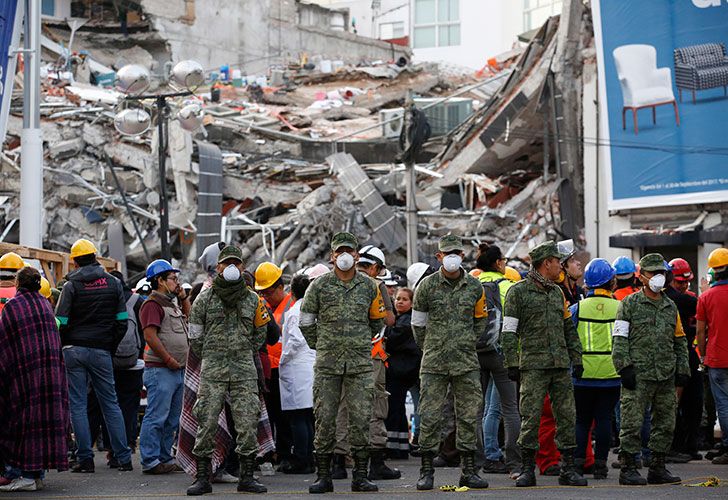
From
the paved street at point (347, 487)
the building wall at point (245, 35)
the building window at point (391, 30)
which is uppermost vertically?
the building window at point (391, 30)

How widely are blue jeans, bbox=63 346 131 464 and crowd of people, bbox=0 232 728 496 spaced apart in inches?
0.6

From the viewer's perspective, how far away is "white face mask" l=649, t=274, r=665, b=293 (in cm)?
1021

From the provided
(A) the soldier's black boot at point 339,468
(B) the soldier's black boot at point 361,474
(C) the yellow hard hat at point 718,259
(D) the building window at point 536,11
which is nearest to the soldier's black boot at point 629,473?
(B) the soldier's black boot at point 361,474

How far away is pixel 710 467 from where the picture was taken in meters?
11.9

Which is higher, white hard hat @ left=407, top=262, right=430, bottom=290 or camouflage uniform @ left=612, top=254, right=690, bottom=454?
white hard hat @ left=407, top=262, right=430, bottom=290

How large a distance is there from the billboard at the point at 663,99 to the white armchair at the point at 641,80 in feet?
0.07

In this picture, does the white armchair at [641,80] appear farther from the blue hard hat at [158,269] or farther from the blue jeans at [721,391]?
the blue hard hat at [158,269]

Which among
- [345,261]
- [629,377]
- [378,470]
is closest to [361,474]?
[378,470]

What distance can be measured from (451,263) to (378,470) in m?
2.08

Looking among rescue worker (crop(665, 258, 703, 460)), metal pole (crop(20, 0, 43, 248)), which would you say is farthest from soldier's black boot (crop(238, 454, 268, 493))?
metal pole (crop(20, 0, 43, 248))

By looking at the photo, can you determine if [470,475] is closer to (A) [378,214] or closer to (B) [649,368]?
(B) [649,368]

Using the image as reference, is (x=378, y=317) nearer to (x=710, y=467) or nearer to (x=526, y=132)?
(x=710, y=467)

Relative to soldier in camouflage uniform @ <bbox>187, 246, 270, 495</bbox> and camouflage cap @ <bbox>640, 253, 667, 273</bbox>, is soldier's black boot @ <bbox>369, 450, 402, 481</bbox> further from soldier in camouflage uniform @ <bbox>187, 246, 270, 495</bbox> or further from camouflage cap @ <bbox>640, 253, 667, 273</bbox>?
camouflage cap @ <bbox>640, 253, 667, 273</bbox>

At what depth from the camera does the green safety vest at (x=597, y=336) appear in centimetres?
1042
